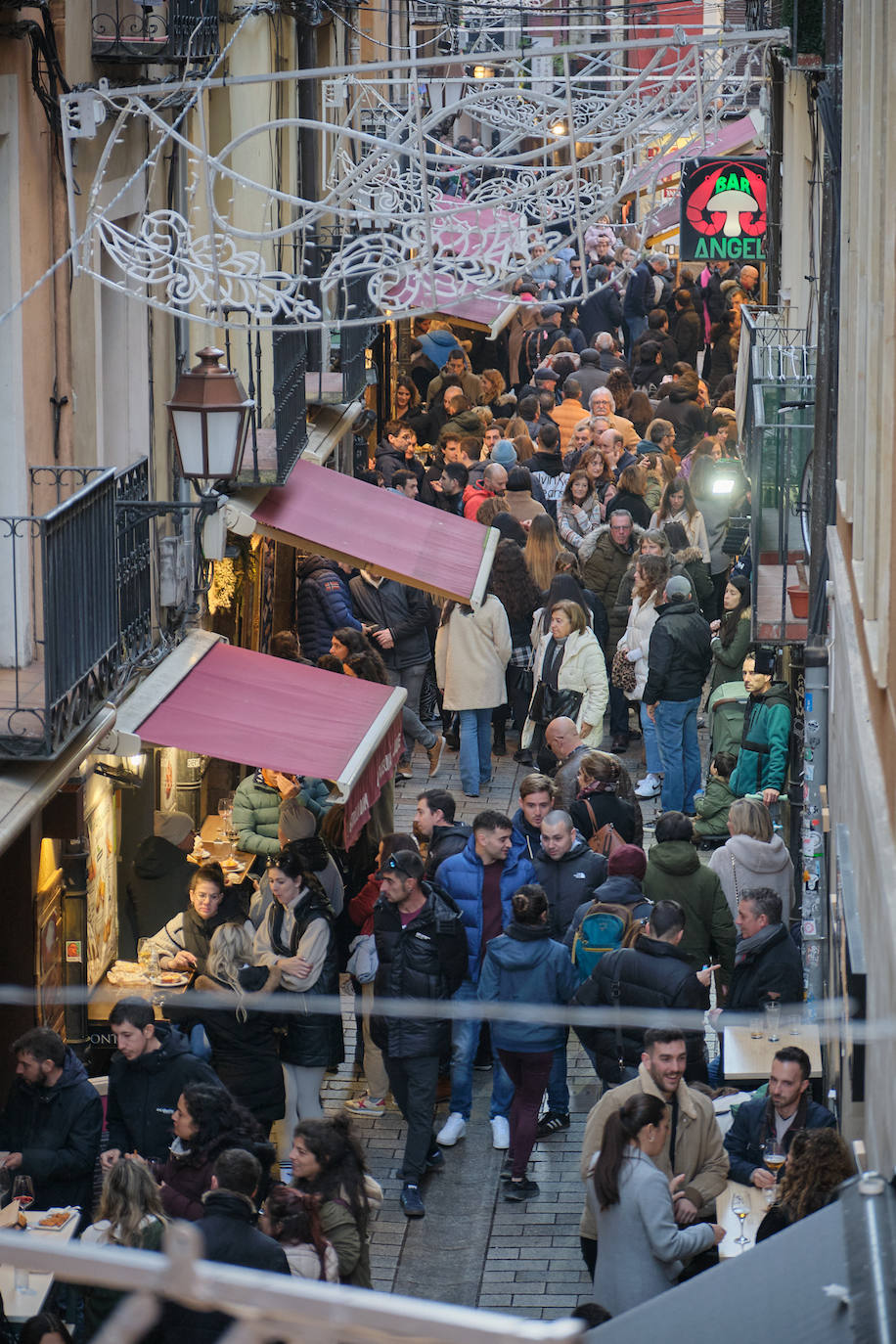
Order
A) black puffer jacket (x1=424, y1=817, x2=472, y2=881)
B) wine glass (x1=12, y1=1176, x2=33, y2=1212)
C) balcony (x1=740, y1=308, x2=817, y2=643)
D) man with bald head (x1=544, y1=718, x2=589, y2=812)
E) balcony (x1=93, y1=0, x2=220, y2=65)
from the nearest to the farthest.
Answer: wine glass (x1=12, y1=1176, x2=33, y2=1212)
balcony (x1=93, y1=0, x2=220, y2=65)
black puffer jacket (x1=424, y1=817, x2=472, y2=881)
balcony (x1=740, y1=308, x2=817, y2=643)
man with bald head (x1=544, y1=718, x2=589, y2=812)

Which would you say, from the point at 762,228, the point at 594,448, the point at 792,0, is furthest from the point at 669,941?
the point at 762,228

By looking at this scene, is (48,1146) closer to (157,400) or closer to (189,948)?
(189,948)

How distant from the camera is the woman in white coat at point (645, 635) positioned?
14750 millimetres

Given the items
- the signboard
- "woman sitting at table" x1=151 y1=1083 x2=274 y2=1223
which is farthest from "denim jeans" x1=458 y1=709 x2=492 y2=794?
"woman sitting at table" x1=151 y1=1083 x2=274 y2=1223

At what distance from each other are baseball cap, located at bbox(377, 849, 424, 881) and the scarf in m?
1.59

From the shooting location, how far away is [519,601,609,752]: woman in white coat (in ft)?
46.6

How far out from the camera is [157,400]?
1277 centimetres

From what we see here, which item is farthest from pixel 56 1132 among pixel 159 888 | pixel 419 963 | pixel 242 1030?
pixel 159 888

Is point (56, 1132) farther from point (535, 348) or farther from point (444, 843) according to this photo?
point (535, 348)

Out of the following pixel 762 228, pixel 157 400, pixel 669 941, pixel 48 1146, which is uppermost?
pixel 762 228

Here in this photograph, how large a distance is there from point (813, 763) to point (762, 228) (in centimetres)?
1076

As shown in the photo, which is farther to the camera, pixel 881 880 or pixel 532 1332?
pixel 881 880

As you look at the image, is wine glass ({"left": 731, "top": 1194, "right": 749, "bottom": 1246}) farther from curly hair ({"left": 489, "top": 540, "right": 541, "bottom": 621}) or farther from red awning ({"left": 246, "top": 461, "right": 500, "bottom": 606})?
curly hair ({"left": 489, "top": 540, "right": 541, "bottom": 621})

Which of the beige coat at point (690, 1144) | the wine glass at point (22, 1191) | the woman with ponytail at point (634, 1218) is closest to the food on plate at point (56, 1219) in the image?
the wine glass at point (22, 1191)
